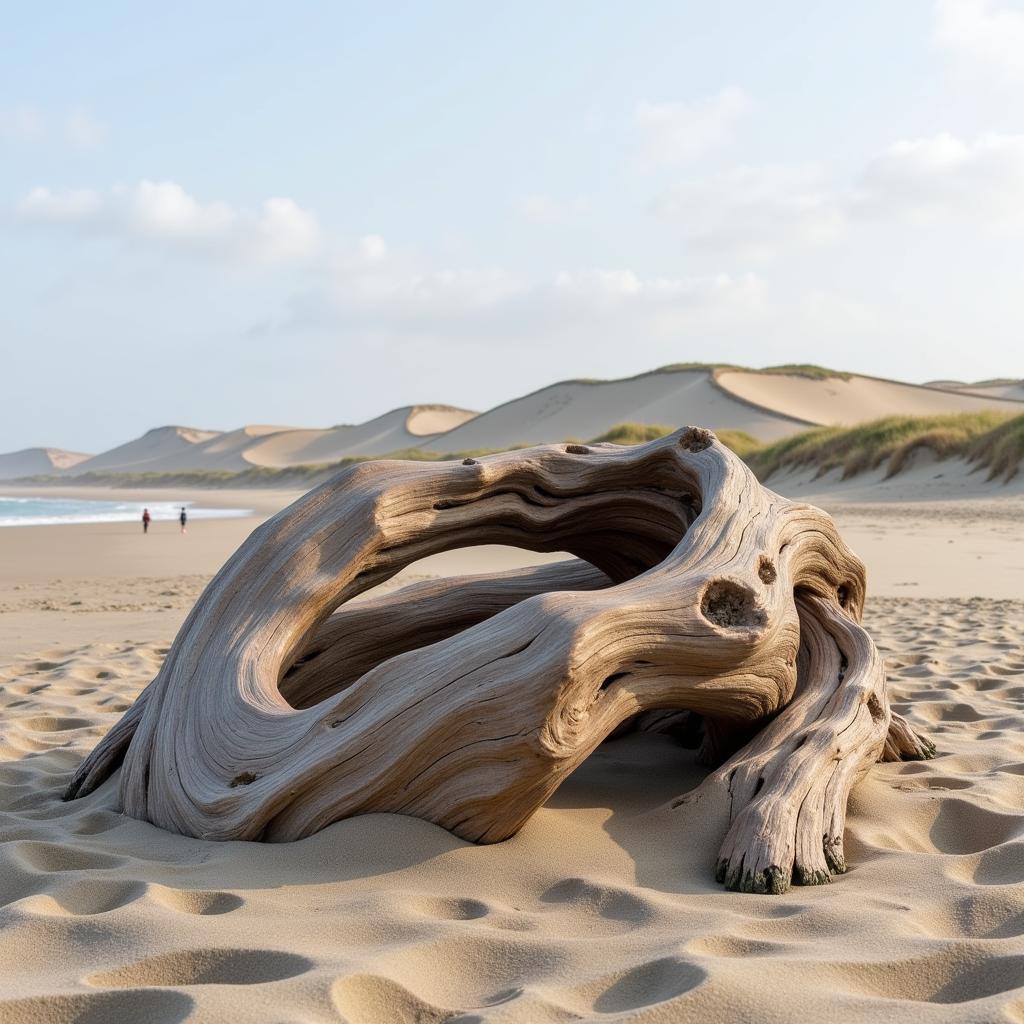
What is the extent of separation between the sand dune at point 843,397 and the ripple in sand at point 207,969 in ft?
199

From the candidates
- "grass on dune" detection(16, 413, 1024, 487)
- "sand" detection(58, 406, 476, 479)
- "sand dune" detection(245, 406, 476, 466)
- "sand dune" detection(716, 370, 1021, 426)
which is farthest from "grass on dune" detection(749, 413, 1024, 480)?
"sand dune" detection(245, 406, 476, 466)

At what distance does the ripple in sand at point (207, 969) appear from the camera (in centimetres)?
221

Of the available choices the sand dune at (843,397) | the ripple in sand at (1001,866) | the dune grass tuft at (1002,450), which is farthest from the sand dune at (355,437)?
the ripple in sand at (1001,866)

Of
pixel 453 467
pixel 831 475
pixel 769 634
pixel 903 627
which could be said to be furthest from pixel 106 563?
pixel 831 475

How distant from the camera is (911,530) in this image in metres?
15.5

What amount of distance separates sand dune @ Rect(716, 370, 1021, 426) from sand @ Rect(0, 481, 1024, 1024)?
194 ft

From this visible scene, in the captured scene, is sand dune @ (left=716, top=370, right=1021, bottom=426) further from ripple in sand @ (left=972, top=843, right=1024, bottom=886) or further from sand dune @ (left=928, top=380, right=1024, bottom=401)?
ripple in sand @ (left=972, top=843, right=1024, bottom=886)

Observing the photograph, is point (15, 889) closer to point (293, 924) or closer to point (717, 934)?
point (293, 924)

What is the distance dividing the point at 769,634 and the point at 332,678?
184cm

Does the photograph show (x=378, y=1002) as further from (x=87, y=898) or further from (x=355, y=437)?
(x=355, y=437)

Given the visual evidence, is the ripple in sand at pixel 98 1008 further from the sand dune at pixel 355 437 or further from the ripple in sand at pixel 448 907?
the sand dune at pixel 355 437

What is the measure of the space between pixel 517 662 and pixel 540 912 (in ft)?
2.21

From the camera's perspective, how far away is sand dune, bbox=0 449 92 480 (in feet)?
568

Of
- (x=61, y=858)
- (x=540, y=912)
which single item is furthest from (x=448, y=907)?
(x=61, y=858)
